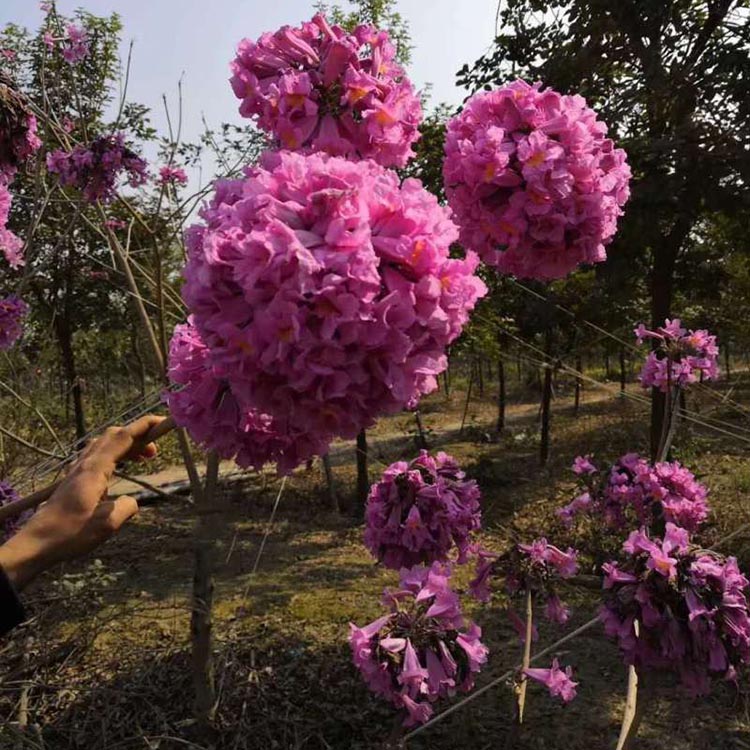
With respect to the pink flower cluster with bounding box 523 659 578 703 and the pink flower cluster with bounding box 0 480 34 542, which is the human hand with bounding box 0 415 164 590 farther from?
the pink flower cluster with bounding box 0 480 34 542

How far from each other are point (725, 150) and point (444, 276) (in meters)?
5.62

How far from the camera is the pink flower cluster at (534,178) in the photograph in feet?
4.38

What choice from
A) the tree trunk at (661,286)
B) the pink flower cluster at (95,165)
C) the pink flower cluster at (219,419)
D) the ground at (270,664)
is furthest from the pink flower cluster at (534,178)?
the tree trunk at (661,286)

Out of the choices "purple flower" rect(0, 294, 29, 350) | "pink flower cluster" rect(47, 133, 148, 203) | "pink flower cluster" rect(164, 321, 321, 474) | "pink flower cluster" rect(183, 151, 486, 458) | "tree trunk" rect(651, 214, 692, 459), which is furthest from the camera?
"tree trunk" rect(651, 214, 692, 459)

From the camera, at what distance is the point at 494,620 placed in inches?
187

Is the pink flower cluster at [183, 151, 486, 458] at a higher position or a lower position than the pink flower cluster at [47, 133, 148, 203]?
lower

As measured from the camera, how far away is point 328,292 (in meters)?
0.84

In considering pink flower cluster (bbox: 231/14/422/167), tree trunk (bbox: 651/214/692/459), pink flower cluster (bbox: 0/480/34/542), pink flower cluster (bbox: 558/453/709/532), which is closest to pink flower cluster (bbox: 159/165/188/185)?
pink flower cluster (bbox: 0/480/34/542)

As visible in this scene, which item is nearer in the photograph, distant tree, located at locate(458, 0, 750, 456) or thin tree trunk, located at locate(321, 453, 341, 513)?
distant tree, located at locate(458, 0, 750, 456)

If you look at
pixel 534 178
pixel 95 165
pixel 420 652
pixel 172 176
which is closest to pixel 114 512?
pixel 534 178

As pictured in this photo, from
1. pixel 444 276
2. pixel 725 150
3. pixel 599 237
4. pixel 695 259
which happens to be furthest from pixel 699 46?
pixel 444 276

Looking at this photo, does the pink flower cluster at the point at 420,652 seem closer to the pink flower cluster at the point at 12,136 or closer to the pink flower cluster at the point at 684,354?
the pink flower cluster at the point at 684,354

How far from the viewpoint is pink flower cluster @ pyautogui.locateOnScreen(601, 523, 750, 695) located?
176 centimetres

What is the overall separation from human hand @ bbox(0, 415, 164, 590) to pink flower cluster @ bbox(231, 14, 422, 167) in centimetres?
78
